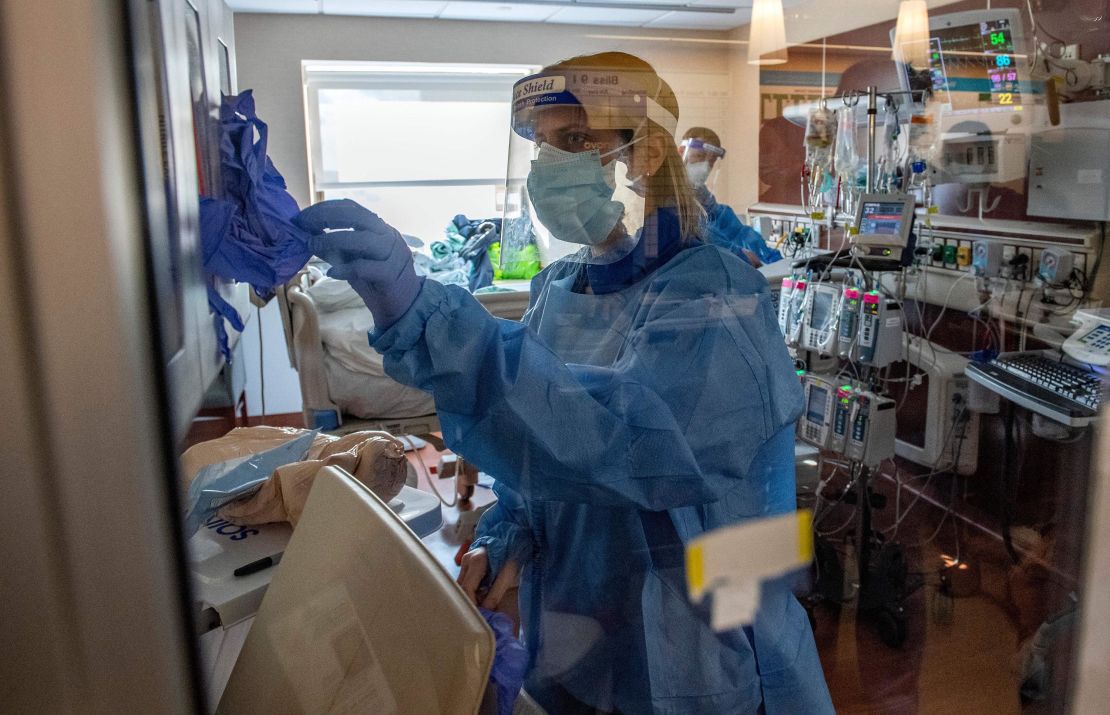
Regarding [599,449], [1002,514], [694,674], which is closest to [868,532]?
[1002,514]

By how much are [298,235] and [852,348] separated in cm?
233

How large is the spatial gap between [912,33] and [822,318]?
1445 mm

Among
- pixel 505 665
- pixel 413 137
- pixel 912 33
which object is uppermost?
pixel 912 33

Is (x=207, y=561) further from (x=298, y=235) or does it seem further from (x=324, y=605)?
(x=298, y=235)

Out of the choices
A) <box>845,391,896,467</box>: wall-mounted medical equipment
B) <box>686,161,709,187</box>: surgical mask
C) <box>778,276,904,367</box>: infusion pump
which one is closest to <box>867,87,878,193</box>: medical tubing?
<box>778,276,904,367</box>: infusion pump

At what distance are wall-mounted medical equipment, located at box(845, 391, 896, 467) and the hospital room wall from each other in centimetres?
198

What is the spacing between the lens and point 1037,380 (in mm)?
1957

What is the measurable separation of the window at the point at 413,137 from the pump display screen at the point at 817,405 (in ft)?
7.24

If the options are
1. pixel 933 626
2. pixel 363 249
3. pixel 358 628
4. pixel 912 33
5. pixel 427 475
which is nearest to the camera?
pixel 358 628

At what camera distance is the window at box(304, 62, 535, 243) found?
32.0 inches

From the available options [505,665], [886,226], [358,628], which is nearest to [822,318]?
[886,226]

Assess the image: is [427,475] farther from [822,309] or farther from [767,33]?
Answer: [822,309]

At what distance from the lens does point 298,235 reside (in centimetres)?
77

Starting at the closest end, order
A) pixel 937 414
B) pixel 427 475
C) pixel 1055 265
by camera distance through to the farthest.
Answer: pixel 427 475 < pixel 1055 265 < pixel 937 414
